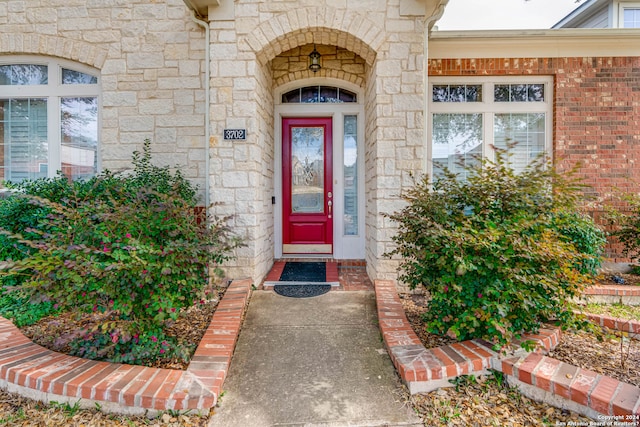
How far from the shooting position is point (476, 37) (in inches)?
176

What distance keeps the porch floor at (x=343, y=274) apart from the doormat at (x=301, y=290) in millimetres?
97

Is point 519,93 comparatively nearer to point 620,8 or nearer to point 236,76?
point 236,76

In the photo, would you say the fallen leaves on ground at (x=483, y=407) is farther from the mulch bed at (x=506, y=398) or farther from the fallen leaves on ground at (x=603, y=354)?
the fallen leaves on ground at (x=603, y=354)

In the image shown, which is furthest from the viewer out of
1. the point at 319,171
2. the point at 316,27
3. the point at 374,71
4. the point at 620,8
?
the point at 620,8

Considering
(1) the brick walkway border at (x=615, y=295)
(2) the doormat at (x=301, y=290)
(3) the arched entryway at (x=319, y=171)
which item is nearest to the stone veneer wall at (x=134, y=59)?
(3) the arched entryway at (x=319, y=171)

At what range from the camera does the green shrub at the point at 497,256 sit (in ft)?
7.40

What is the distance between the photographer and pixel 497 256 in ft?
7.43

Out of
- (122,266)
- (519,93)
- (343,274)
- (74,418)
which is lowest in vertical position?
(74,418)

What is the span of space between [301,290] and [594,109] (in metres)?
4.61

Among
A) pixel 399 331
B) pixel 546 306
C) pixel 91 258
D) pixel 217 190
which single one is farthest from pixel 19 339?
pixel 546 306

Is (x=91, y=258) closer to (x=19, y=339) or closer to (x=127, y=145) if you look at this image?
(x=19, y=339)

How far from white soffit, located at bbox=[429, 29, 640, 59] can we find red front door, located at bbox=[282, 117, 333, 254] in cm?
204

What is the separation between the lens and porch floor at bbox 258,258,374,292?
3828 mm

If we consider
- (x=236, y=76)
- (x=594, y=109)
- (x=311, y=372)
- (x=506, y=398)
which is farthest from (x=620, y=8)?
(x=311, y=372)
